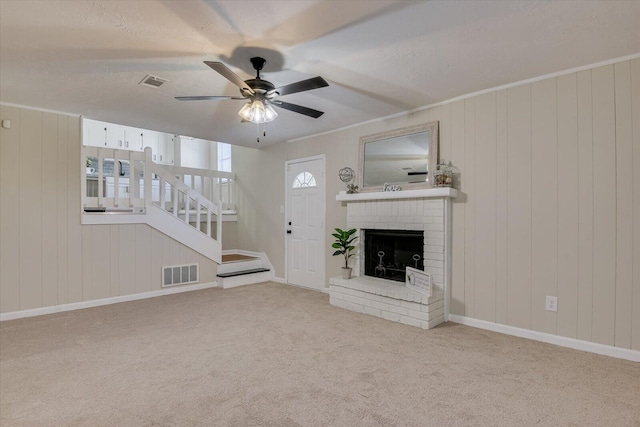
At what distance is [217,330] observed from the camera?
10.7ft

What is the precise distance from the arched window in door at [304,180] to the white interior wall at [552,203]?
1.81 metres

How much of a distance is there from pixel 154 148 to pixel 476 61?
665 cm

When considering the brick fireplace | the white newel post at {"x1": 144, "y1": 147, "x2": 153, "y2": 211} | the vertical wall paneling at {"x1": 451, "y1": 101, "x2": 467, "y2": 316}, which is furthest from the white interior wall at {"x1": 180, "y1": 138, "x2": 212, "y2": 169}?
the vertical wall paneling at {"x1": 451, "y1": 101, "x2": 467, "y2": 316}

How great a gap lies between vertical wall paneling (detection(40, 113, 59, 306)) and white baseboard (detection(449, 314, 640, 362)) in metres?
4.62

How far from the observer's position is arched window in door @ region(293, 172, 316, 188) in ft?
16.9

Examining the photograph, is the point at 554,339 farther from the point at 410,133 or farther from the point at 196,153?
the point at 196,153

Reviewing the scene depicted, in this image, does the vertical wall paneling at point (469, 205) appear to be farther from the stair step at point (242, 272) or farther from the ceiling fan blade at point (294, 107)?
the stair step at point (242, 272)

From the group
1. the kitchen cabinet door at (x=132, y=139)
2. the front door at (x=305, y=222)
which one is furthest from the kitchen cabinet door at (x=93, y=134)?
the front door at (x=305, y=222)

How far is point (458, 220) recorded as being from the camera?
3.57 meters

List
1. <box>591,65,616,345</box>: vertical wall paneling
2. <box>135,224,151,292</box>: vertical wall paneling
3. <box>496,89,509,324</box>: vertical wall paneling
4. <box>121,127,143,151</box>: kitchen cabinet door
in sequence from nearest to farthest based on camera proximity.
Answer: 1. <box>591,65,616,345</box>: vertical wall paneling
2. <box>496,89,509,324</box>: vertical wall paneling
3. <box>135,224,151,292</box>: vertical wall paneling
4. <box>121,127,143,151</box>: kitchen cabinet door

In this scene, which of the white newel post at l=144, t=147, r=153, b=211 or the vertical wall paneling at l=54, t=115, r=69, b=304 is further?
the white newel post at l=144, t=147, r=153, b=211

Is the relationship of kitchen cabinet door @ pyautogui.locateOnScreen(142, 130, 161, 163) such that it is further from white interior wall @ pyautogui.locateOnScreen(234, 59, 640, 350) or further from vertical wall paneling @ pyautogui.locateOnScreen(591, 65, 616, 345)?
vertical wall paneling @ pyautogui.locateOnScreen(591, 65, 616, 345)

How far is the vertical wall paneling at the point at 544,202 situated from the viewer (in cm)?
296

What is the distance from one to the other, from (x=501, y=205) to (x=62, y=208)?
498cm
